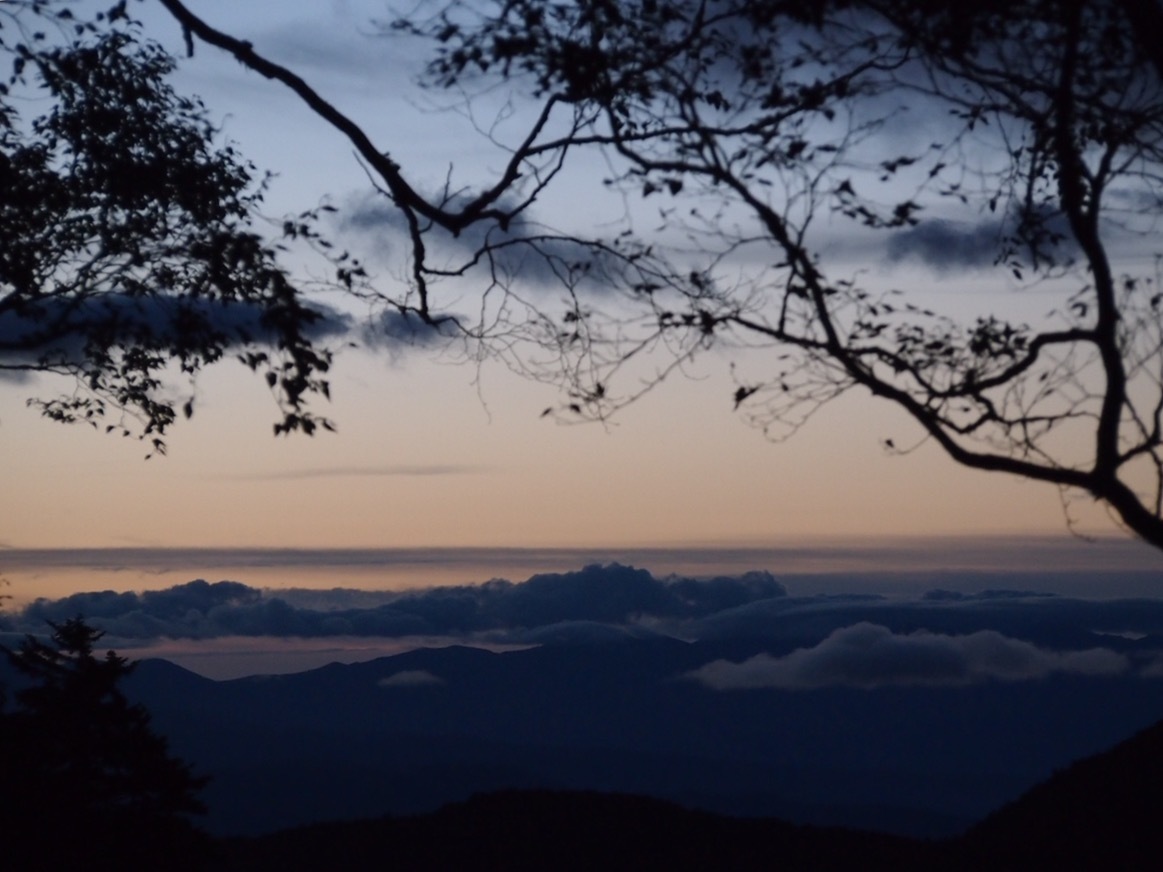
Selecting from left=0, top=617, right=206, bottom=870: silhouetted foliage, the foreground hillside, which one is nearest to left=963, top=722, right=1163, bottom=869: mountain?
the foreground hillside

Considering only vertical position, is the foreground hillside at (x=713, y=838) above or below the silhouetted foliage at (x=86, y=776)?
below

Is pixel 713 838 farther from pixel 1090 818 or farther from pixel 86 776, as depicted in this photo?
pixel 86 776

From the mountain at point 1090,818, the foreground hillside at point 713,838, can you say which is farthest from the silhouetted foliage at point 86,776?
the mountain at point 1090,818

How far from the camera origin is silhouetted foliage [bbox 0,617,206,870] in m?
23.1

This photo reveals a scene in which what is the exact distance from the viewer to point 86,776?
25.8m

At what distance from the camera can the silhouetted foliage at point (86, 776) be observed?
23109 mm

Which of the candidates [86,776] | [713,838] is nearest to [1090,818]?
[713,838]

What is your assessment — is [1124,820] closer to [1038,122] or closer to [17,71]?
[1038,122]

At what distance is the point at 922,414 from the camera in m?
11.0

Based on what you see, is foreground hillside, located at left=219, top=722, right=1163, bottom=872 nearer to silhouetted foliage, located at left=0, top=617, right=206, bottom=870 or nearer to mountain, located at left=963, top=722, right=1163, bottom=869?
mountain, located at left=963, top=722, right=1163, bottom=869

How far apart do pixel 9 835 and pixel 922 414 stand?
58.9ft

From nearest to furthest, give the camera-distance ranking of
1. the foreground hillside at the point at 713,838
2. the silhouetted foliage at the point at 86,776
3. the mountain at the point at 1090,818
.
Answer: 1. the silhouetted foliage at the point at 86,776
2. the mountain at the point at 1090,818
3. the foreground hillside at the point at 713,838

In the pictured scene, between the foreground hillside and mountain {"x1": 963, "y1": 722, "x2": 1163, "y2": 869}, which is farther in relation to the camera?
the foreground hillside

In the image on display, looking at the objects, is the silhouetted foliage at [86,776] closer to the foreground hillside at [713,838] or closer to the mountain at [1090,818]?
the foreground hillside at [713,838]
